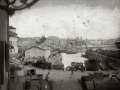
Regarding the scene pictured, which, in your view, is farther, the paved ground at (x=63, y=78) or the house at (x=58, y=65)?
the house at (x=58, y=65)

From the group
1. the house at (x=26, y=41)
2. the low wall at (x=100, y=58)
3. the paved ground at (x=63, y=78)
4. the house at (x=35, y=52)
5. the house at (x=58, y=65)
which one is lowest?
the paved ground at (x=63, y=78)

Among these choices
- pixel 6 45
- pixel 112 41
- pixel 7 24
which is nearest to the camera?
pixel 6 45

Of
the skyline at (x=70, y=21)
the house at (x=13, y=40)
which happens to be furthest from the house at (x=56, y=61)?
the house at (x=13, y=40)

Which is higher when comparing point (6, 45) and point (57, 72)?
point (6, 45)

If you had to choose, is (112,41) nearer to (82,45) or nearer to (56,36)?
(82,45)

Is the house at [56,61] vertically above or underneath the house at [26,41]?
underneath

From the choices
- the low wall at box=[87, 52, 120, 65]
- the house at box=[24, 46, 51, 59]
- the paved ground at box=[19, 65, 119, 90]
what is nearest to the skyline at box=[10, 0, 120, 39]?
the house at box=[24, 46, 51, 59]

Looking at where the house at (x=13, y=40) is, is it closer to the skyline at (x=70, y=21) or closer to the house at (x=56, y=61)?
the skyline at (x=70, y=21)

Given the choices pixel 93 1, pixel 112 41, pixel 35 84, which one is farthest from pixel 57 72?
pixel 93 1

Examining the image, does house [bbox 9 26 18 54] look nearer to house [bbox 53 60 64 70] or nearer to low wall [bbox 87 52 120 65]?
house [bbox 53 60 64 70]
